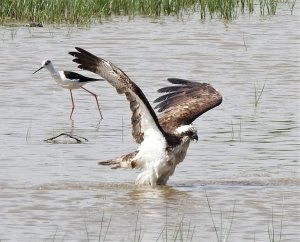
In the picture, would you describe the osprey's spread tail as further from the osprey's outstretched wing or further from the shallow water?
the osprey's outstretched wing

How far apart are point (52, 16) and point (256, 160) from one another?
914cm

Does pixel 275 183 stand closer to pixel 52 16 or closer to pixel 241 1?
pixel 52 16

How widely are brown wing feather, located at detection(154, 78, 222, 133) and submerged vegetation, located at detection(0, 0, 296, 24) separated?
8299 millimetres

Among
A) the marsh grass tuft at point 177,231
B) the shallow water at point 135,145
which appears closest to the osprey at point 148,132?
the shallow water at point 135,145

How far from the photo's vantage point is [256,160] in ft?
32.5

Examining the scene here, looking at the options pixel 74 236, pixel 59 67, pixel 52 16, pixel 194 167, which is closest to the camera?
pixel 74 236

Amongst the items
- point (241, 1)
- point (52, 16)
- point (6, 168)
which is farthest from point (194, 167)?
point (241, 1)

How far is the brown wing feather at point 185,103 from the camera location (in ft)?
30.8

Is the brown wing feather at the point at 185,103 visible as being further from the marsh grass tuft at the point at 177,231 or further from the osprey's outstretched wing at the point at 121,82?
the marsh grass tuft at the point at 177,231

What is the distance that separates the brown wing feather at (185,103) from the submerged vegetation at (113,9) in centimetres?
830

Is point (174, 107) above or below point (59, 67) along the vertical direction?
above

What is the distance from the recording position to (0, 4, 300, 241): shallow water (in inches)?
296

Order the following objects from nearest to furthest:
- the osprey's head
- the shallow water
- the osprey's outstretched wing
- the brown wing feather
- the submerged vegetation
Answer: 1. the shallow water
2. the osprey's outstretched wing
3. the osprey's head
4. the brown wing feather
5. the submerged vegetation

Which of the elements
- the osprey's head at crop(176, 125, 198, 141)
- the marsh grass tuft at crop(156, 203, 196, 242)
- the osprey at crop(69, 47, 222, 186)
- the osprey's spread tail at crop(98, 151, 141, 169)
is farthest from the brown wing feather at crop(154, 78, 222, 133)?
the marsh grass tuft at crop(156, 203, 196, 242)
